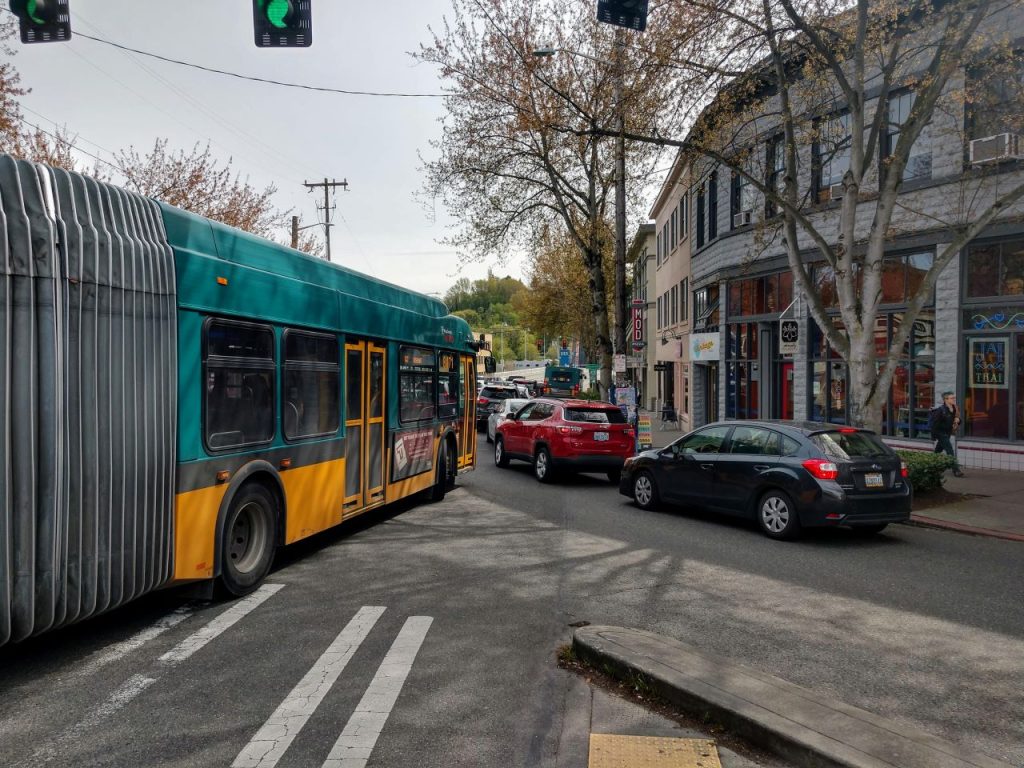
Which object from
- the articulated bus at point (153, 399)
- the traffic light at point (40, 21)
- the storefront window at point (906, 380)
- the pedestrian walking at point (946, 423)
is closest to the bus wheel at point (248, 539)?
the articulated bus at point (153, 399)

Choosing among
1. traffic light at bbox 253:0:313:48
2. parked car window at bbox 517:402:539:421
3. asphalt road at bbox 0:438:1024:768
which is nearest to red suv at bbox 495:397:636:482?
parked car window at bbox 517:402:539:421

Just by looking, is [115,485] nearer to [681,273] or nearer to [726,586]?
[726,586]

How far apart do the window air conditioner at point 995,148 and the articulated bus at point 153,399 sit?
13.2m

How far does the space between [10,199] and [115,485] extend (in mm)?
1851

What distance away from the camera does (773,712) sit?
4309 millimetres

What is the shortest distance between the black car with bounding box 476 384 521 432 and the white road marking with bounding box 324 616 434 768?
23632 millimetres

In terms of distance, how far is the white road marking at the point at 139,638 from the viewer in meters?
5.38

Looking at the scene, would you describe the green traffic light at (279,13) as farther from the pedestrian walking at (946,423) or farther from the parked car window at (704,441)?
the pedestrian walking at (946,423)

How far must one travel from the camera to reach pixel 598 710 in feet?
15.4

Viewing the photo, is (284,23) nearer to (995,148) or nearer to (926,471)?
(926,471)

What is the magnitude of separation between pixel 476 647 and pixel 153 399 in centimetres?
282

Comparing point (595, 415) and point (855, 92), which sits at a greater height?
point (855, 92)

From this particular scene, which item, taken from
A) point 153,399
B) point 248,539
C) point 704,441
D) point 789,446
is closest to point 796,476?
point 789,446

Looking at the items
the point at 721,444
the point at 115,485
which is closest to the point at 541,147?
the point at 721,444
